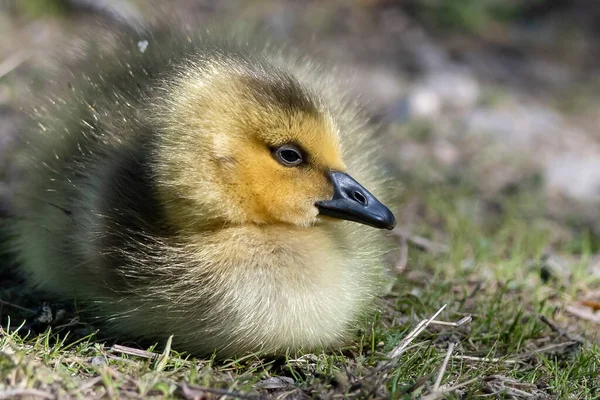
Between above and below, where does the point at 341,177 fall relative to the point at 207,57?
below

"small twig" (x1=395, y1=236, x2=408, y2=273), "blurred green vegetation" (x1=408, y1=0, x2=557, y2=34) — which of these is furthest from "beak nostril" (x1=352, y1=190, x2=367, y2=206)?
"blurred green vegetation" (x1=408, y1=0, x2=557, y2=34)

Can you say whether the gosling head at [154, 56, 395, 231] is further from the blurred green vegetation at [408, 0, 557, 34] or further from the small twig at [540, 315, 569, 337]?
the blurred green vegetation at [408, 0, 557, 34]

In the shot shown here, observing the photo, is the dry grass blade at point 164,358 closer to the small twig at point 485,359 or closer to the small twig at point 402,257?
the small twig at point 485,359

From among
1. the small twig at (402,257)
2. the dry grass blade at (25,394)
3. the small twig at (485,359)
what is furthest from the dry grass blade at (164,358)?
the small twig at (402,257)

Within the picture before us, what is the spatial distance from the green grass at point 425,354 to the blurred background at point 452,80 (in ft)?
1.17

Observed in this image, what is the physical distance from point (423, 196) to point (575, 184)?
3.43 feet

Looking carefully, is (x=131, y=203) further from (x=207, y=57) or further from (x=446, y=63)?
(x=446, y=63)

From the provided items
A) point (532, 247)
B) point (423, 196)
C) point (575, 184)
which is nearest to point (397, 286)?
point (532, 247)

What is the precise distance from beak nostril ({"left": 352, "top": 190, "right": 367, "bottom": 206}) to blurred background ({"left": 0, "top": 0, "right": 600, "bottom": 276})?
0.93 meters

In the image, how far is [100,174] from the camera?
229 centimetres

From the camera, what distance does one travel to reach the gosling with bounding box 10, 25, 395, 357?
7.01 ft

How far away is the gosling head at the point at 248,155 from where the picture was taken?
6.93 ft

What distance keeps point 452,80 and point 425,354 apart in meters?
3.58

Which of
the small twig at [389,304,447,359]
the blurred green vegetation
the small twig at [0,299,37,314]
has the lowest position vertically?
the small twig at [0,299,37,314]
